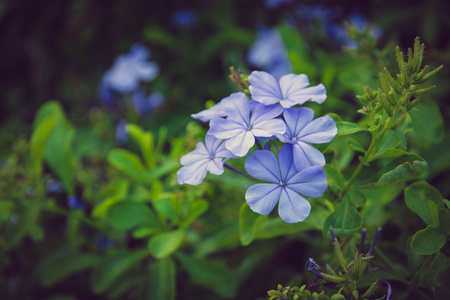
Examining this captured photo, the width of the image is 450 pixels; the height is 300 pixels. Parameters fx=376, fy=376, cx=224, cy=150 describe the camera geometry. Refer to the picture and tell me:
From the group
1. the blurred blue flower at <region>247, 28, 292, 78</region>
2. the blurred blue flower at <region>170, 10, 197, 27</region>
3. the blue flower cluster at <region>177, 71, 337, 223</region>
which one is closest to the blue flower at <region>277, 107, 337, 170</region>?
→ the blue flower cluster at <region>177, 71, 337, 223</region>

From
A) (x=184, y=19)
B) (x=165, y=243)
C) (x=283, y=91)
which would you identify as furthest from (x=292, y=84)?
(x=184, y=19)

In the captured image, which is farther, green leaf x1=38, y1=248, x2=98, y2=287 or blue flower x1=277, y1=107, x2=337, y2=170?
green leaf x1=38, y1=248, x2=98, y2=287

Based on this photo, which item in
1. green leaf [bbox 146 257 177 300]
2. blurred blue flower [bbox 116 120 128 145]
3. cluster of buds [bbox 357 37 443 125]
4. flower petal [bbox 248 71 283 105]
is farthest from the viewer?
blurred blue flower [bbox 116 120 128 145]

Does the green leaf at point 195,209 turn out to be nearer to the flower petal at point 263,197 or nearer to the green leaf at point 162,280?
the green leaf at point 162,280

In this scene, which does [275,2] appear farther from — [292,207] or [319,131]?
[292,207]


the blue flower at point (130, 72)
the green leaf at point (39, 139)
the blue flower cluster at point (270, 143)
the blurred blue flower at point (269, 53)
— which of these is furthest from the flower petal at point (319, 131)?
the blue flower at point (130, 72)

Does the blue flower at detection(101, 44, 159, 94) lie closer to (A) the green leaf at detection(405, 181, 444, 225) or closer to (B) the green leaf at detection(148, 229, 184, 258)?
(B) the green leaf at detection(148, 229, 184, 258)

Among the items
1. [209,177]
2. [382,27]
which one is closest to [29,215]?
[209,177]
